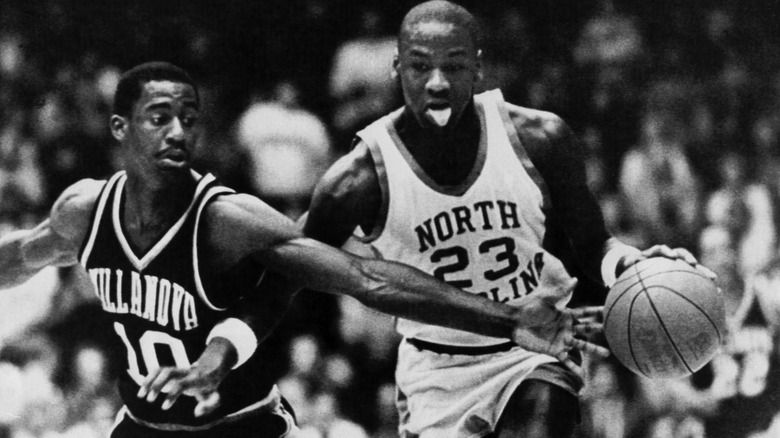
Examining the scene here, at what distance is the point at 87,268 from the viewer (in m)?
3.34

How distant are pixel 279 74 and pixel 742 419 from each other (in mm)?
2068

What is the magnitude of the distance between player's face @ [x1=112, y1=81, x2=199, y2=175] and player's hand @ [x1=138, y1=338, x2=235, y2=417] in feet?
2.01

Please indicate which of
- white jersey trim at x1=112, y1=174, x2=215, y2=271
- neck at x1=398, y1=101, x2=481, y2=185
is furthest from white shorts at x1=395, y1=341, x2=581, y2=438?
white jersey trim at x1=112, y1=174, x2=215, y2=271

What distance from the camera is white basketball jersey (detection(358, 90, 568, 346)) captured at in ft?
10.7

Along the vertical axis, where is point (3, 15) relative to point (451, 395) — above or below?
above

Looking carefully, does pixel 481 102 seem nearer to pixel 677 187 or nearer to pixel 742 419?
pixel 677 187

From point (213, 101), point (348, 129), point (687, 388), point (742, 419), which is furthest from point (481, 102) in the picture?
point (742, 419)

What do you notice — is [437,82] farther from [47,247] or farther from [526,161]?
[47,247]

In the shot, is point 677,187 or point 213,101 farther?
point 677,187

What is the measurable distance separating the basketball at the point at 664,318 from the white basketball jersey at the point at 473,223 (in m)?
0.34

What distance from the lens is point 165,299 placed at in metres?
3.26

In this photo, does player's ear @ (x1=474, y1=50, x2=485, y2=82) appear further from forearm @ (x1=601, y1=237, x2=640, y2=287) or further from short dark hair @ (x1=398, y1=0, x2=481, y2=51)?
forearm @ (x1=601, y1=237, x2=640, y2=287)

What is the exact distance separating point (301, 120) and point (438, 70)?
53 cm

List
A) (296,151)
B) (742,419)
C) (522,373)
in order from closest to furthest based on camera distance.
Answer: (522,373) < (296,151) < (742,419)
